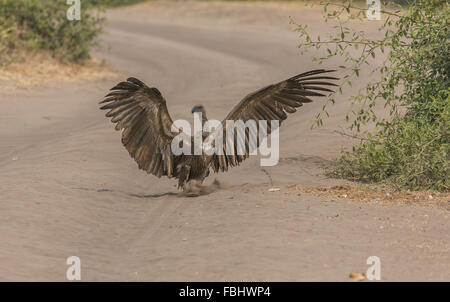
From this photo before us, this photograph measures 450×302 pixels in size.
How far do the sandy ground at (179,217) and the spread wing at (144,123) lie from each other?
49cm

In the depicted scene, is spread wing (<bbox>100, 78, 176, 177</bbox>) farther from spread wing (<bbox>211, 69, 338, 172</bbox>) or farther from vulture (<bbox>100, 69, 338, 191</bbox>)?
spread wing (<bbox>211, 69, 338, 172</bbox>)

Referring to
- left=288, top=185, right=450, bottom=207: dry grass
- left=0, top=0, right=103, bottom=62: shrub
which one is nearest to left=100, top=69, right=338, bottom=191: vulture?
left=288, top=185, right=450, bottom=207: dry grass

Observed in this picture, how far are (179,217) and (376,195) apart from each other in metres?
2.11

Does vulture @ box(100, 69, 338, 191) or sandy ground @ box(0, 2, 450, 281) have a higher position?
vulture @ box(100, 69, 338, 191)

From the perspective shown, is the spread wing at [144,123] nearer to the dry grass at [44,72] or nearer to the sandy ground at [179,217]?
the sandy ground at [179,217]

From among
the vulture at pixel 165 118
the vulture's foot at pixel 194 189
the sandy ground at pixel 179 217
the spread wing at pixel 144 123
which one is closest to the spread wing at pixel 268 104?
the vulture at pixel 165 118

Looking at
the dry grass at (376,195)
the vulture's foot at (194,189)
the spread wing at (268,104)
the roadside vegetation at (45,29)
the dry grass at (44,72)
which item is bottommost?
the vulture's foot at (194,189)

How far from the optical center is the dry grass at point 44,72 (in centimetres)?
1634

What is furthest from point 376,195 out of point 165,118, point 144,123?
point 144,123

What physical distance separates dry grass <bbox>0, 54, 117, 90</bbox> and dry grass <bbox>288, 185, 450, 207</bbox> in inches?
341

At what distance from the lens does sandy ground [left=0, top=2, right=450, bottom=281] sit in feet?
21.0
